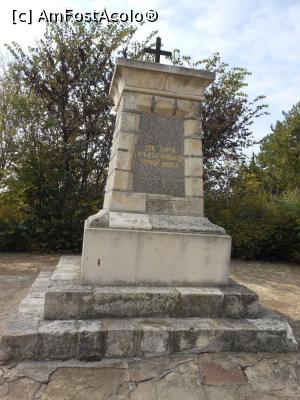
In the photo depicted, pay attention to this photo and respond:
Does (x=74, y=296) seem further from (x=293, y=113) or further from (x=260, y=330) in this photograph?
(x=293, y=113)

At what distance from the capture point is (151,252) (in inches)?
133

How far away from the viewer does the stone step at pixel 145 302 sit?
9.72 feet

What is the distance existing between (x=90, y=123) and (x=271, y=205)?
18.9 feet

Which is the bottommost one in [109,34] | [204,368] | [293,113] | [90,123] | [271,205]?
[204,368]

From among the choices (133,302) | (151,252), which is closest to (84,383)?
(133,302)

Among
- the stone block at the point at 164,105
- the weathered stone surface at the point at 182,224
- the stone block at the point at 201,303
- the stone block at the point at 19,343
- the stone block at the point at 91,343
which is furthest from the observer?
the stone block at the point at 164,105

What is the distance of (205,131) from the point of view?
34.0 ft

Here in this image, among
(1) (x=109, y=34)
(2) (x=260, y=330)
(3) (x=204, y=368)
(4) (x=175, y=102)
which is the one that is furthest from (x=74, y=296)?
(1) (x=109, y=34)

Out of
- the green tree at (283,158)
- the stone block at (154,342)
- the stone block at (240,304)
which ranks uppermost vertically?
the green tree at (283,158)

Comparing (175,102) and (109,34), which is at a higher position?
(109,34)

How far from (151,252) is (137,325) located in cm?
74

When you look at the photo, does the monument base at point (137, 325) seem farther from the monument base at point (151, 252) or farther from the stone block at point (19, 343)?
the monument base at point (151, 252)

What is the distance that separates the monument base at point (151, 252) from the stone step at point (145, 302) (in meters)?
0.13

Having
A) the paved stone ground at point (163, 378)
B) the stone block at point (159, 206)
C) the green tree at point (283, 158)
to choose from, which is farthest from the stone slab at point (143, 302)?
the green tree at point (283, 158)
